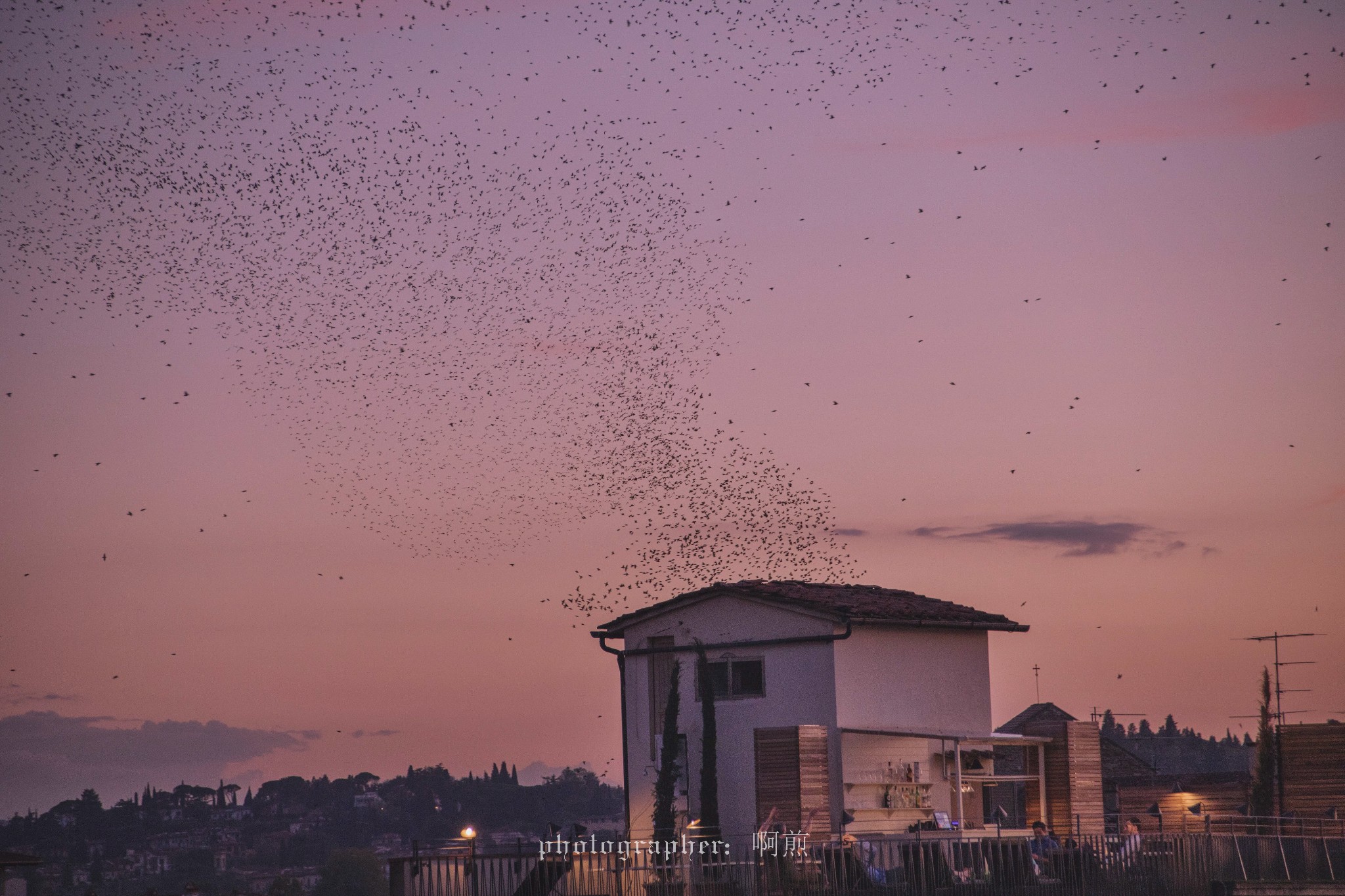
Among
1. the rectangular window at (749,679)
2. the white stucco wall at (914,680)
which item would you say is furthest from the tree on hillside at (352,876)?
the white stucco wall at (914,680)

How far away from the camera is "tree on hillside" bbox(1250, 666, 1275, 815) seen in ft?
185

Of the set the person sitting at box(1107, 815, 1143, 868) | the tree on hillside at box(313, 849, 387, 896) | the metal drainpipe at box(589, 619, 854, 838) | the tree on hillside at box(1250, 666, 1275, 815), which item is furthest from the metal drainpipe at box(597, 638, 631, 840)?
the tree on hillside at box(313, 849, 387, 896)

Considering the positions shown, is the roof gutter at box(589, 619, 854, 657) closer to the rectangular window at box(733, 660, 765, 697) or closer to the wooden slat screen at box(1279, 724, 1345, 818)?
the rectangular window at box(733, 660, 765, 697)

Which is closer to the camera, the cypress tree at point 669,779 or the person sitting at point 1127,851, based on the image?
the person sitting at point 1127,851

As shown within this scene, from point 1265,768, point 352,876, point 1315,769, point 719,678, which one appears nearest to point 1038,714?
point 1265,768

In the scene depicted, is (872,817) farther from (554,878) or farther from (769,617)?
(554,878)

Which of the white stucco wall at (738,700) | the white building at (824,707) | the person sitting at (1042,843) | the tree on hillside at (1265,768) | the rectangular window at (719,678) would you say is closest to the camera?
the person sitting at (1042,843)

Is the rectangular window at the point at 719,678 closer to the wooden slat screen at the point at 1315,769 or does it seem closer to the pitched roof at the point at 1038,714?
the wooden slat screen at the point at 1315,769

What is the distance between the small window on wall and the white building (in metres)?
0.03

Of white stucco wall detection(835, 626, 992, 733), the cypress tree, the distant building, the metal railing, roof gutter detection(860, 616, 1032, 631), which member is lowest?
the distant building

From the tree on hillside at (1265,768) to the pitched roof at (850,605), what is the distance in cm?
2423

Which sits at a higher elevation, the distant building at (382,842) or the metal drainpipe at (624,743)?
the metal drainpipe at (624,743)

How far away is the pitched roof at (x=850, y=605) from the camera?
34.8 metres

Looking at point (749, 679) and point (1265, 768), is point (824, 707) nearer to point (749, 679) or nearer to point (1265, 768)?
point (749, 679)
